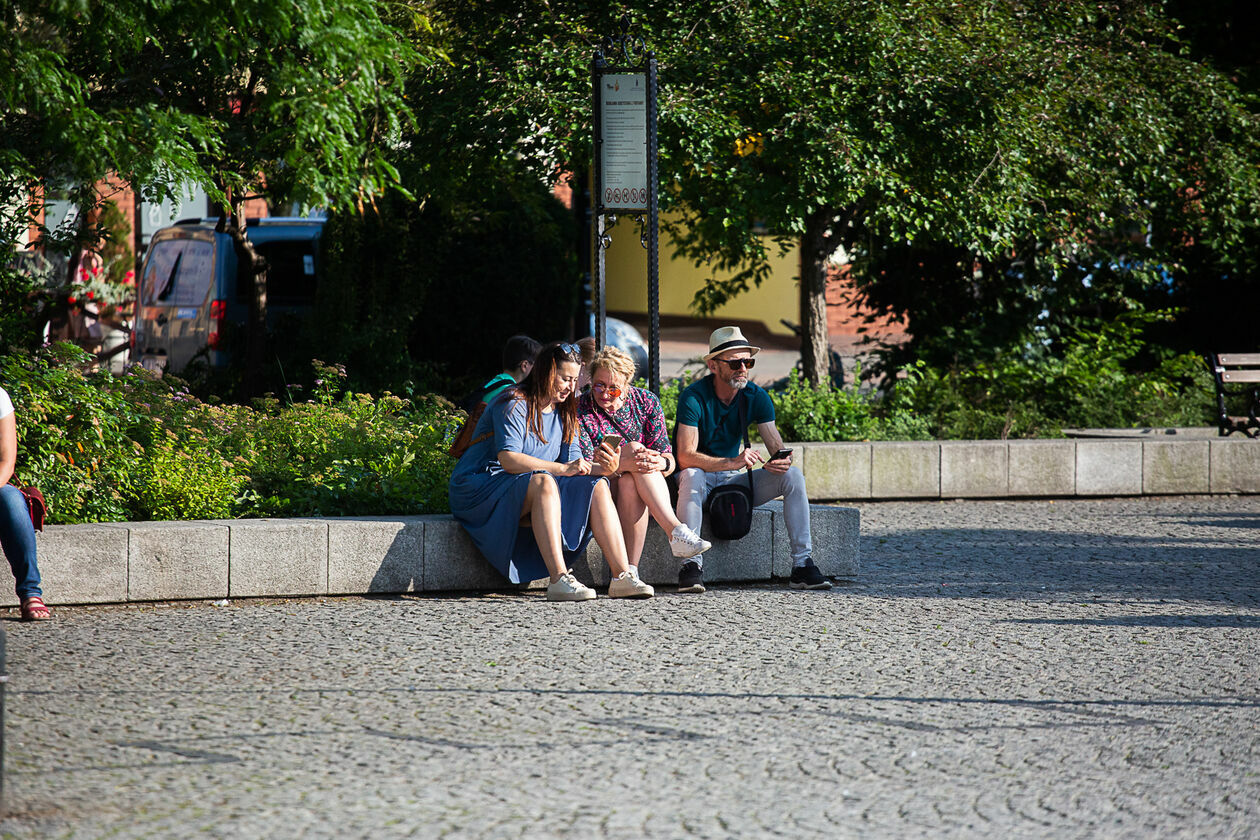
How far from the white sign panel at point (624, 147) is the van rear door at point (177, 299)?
7.26m

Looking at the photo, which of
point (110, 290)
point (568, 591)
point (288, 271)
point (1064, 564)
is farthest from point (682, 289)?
point (568, 591)

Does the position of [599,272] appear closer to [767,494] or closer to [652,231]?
[652,231]

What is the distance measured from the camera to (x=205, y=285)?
1503 cm

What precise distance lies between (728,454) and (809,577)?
0.82 metres

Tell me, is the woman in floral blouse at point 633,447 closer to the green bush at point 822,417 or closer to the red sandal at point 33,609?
the red sandal at point 33,609

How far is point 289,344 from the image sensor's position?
47.1 feet

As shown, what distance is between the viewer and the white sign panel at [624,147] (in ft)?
27.9

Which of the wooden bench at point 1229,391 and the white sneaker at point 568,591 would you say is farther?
the wooden bench at point 1229,391

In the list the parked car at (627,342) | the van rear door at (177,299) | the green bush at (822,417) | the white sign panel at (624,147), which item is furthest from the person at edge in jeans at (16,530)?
the parked car at (627,342)

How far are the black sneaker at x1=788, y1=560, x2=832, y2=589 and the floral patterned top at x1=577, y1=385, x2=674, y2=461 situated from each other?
35.4 inches

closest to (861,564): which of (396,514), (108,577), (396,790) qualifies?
(396,514)

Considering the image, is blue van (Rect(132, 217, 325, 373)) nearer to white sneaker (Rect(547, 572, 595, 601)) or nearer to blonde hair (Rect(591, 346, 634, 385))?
blonde hair (Rect(591, 346, 634, 385))

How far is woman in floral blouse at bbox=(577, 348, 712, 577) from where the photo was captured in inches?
280

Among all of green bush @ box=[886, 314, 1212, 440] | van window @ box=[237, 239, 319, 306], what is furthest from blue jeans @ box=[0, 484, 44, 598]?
van window @ box=[237, 239, 319, 306]
